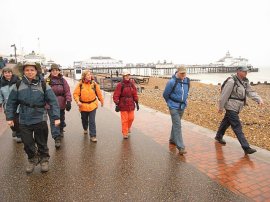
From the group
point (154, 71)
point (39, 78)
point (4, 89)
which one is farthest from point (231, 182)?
point (154, 71)

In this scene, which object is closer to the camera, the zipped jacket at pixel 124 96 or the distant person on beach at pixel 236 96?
the distant person on beach at pixel 236 96

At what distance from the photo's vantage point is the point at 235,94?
5.76m

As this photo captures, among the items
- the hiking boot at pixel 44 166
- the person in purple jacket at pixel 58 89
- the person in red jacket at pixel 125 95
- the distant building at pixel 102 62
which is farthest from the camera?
the distant building at pixel 102 62

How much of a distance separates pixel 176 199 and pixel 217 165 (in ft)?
5.09

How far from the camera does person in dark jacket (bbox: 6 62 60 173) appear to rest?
4.30 meters

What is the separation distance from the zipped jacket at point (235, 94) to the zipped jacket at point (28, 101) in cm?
350

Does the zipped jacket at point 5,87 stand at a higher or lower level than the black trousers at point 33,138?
higher

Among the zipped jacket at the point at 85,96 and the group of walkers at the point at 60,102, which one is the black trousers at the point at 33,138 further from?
the zipped jacket at the point at 85,96

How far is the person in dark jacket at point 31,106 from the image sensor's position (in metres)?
4.30

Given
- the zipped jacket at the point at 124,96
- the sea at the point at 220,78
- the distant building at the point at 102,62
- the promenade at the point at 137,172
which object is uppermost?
the distant building at the point at 102,62

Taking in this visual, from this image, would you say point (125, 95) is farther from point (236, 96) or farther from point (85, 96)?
point (236, 96)

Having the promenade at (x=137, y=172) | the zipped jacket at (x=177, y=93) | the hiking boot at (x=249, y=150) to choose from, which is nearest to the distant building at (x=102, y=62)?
the promenade at (x=137, y=172)

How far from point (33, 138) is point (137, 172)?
1790 mm

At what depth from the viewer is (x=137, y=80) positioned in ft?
104
